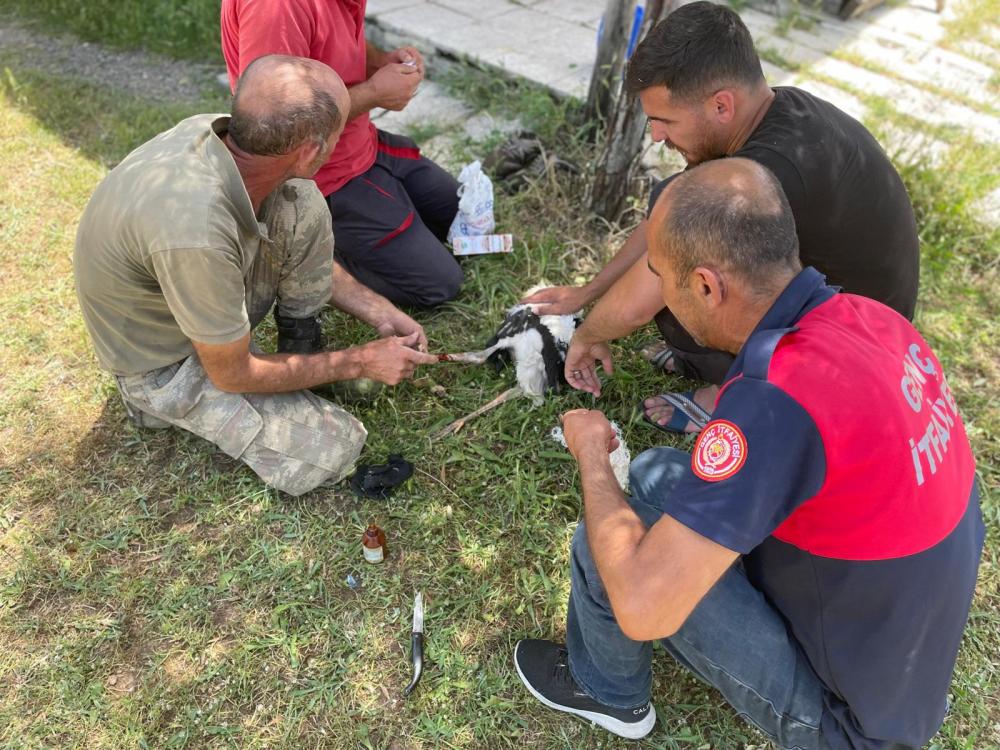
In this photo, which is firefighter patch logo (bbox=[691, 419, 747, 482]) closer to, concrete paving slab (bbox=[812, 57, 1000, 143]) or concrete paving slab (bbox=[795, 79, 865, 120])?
concrete paving slab (bbox=[795, 79, 865, 120])

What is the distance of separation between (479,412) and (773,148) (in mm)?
1498

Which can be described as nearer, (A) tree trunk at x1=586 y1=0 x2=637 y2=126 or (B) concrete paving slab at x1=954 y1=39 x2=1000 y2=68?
(A) tree trunk at x1=586 y1=0 x2=637 y2=126

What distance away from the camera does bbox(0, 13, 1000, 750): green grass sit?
216 cm

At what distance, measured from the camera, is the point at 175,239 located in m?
2.11

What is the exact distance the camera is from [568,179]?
4.21 m

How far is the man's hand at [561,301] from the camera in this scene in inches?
122

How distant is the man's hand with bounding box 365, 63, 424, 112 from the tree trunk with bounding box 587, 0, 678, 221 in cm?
106

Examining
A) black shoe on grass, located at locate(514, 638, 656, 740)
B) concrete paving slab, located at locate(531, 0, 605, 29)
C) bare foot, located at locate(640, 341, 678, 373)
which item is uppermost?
concrete paving slab, located at locate(531, 0, 605, 29)

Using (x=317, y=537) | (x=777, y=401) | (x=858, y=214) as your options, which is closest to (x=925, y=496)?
(x=777, y=401)

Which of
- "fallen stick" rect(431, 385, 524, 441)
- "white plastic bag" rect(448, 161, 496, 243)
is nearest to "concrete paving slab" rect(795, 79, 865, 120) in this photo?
"white plastic bag" rect(448, 161, 496, 243)

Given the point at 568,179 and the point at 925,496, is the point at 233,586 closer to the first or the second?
the point at 925,496

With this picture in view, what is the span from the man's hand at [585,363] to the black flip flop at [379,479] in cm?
76

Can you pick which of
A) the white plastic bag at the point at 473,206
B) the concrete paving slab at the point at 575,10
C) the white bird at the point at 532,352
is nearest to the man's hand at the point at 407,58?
the white plastic bag at the point at 473,206

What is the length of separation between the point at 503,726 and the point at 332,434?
1177 mm
